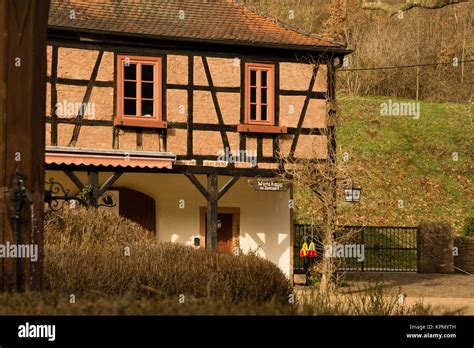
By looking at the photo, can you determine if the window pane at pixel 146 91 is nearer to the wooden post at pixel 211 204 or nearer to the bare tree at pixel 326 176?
the wooden post at pixel 211 204

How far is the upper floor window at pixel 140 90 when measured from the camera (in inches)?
859

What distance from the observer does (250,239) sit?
942 inches

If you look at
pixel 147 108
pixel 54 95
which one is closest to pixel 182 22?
pixel 147 108

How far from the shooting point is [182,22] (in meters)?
23.2

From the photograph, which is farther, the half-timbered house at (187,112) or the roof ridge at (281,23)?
the roof ridge at (281,23)

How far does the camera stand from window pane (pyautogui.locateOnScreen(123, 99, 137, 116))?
22.0m

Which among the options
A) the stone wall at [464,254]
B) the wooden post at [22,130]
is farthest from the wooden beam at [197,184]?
the wooden post at [22,130]

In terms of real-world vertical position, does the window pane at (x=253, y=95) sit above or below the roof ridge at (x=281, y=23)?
below

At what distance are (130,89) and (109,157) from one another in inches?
73.0

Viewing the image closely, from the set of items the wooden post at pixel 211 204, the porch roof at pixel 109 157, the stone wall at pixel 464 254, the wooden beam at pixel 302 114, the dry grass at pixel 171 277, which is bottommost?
the stone wall at pixel 464 254

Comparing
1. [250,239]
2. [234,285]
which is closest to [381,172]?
[250,239]

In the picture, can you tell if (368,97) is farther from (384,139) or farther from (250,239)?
(250,239)

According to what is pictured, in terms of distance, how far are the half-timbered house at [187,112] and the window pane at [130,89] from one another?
26 millimetres
